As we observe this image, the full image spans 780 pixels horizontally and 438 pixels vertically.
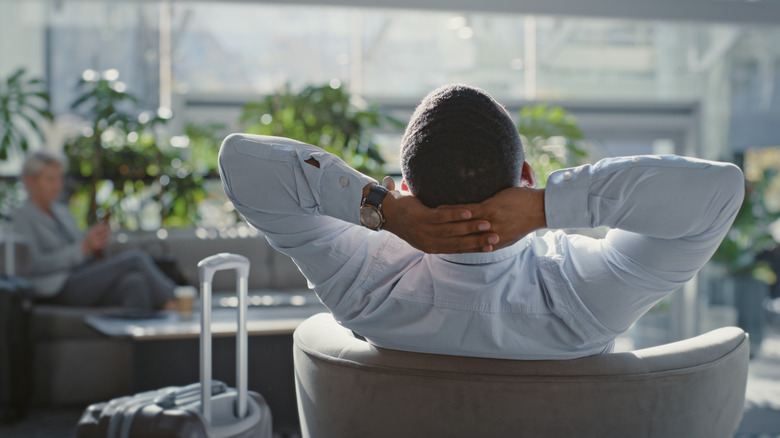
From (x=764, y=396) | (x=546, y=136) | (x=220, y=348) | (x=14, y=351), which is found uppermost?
(x=546, y=136)

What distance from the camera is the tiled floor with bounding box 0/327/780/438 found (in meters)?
3.13

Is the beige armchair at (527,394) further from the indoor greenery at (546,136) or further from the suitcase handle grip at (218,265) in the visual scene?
the indoor greenery at (546,136)

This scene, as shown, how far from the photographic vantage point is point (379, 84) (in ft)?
19.5

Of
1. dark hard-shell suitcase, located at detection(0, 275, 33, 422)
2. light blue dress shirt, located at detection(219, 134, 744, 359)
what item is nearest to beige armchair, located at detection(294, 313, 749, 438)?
light blue dress shirt, located at detection(219, 134, 744, 359)

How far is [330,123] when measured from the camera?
475cm

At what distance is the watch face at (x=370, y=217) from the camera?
1.12m

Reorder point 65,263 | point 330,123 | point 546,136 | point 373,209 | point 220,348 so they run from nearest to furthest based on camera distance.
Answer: point 373,209, point 220,348, point 65,263, point 330,123, point 546,136

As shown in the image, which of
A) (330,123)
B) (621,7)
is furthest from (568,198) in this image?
(621,7)

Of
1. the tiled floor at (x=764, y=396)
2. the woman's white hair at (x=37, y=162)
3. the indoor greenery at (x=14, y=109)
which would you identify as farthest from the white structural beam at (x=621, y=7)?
the tiled floor at (x=764, y=396)

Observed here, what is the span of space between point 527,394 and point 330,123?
3.82m

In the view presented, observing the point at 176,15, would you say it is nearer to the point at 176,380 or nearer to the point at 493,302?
the point at 176,380

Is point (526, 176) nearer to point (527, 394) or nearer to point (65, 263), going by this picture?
point (527, 394)

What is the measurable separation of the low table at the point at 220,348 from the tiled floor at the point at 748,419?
0.47 metres

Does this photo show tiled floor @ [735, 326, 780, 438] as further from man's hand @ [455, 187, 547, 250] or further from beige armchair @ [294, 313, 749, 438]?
man's hand @ [455, 187, 547, 250]
